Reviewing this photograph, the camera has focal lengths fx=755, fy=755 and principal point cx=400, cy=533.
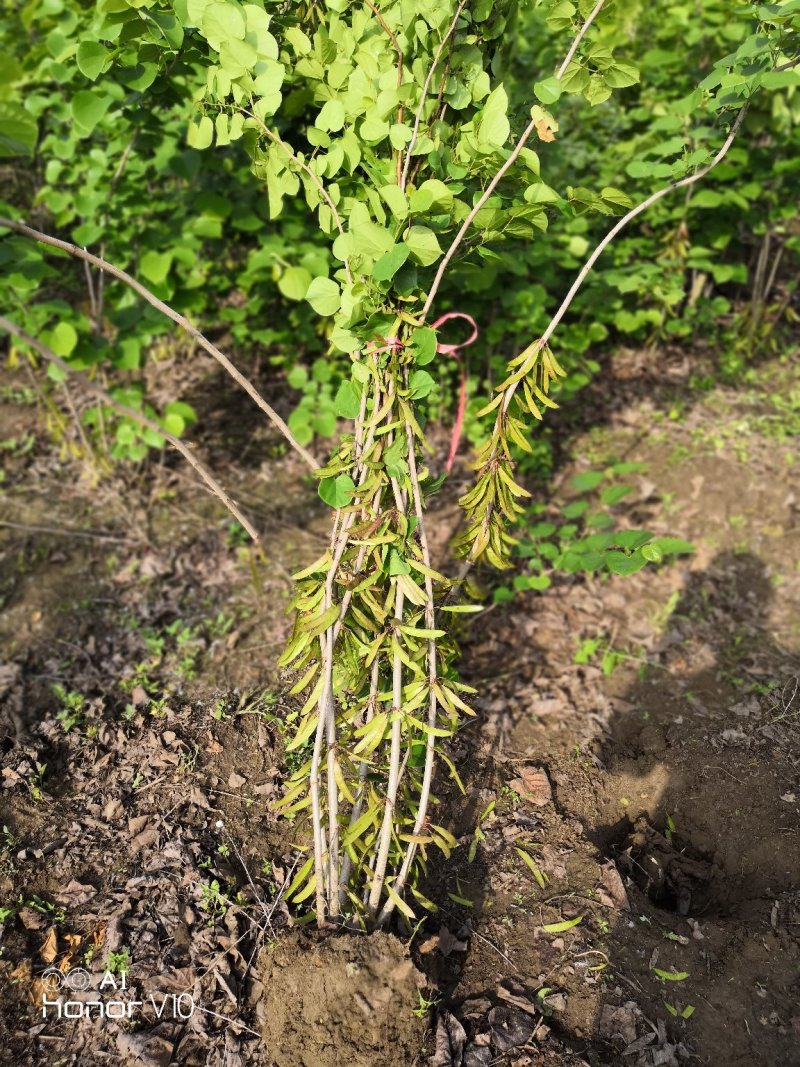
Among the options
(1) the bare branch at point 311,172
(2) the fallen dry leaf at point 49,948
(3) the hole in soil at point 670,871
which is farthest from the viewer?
(3) the hole in soil at point 670,871

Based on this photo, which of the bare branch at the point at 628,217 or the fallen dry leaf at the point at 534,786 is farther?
the fallen dry leaf at the point at 534,786

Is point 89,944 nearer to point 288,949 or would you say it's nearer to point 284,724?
point 288,949

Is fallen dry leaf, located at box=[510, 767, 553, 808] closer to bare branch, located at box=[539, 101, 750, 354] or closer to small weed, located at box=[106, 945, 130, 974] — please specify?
small weed, located at box=[106, 945, 130, 974]

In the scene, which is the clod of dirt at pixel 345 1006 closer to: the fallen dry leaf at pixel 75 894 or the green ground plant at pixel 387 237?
the green ground plant at pixel 387 237

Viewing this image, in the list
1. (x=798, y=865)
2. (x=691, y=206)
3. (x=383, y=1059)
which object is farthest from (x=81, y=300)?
(x=798, y=865)

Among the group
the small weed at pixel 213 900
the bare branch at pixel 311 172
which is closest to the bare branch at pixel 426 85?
the bare branch at pixel 311 172

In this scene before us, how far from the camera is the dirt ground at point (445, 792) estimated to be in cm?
164

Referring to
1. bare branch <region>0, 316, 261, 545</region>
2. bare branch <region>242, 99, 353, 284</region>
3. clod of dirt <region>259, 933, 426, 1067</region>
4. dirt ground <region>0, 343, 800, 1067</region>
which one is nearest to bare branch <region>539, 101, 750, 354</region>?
bare branch <region>242, 99, 353, 284</region>

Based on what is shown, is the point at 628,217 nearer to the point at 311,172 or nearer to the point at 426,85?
the point at 426,85

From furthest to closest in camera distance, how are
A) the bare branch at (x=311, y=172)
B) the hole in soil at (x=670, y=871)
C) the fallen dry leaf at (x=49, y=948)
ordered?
the hole in soil at (x=670, y=871) → the fallen dry leaf at (x=49, y=948) → the bare branch at (x=311, y=172)

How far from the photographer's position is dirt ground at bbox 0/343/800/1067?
1.64m

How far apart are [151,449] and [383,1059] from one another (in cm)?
263

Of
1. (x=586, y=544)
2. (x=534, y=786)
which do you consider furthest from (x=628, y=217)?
(x=534, y=786)

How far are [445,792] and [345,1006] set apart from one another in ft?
2.37
